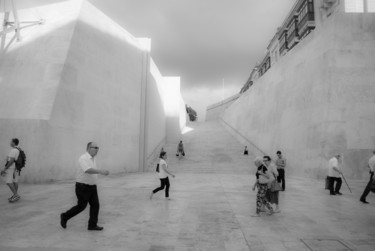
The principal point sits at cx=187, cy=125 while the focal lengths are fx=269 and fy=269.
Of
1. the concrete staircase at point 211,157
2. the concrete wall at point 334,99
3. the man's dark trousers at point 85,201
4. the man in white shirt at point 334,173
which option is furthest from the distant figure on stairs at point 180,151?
the man's dark trousers at point 85,201

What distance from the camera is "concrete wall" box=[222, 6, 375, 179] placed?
12.0 metres

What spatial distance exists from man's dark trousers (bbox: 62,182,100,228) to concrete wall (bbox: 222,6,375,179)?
10.5 metres

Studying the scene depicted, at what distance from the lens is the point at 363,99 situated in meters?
12.3

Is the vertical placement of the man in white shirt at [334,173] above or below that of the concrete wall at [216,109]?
below

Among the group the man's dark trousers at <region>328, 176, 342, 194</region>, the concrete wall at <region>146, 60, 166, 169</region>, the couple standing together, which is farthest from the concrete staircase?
the couple standing together

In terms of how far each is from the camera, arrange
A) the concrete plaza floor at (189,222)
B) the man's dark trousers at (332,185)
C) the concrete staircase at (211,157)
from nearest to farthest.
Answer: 1. the concrete plaza floor at (189,222)
2. the man's dark trousers at (332,185)
3. the concrete staircase at (211,157)

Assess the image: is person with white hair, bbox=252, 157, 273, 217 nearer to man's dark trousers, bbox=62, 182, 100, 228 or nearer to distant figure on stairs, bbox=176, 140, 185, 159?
man's dark trousers, bbox=62, 182, 100, 228

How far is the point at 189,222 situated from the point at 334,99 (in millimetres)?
10309

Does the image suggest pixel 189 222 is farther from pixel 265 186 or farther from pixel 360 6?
pixel 360 6

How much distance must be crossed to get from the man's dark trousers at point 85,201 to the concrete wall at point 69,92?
6.70m

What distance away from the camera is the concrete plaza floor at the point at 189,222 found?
13.3 ft

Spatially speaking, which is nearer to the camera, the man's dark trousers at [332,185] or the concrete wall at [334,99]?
the man's dark trousers at [332,185]

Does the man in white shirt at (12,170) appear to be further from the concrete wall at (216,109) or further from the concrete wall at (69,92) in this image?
the concrete wall at (216,109)

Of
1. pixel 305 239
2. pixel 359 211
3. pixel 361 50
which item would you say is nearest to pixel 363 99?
pixel 361 50
